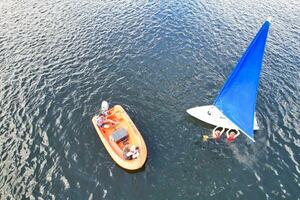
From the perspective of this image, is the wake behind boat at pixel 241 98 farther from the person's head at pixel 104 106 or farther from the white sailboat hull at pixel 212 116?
the person's head at pixel 104 106

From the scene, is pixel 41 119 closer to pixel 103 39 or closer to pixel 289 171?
pixel 103 39

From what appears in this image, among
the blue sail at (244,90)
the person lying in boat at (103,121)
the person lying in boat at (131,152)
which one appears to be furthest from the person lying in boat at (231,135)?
the person lying in boat at (103,121)

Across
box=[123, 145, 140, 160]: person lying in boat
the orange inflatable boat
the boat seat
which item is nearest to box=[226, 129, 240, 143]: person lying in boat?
the orange inflatable boat

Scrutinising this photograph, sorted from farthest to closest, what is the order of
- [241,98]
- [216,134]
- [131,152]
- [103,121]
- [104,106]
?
[104,106] → [103,121] → [216,134] → [241,98] → [131,152]

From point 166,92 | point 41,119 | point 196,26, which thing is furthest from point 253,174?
point 196,26

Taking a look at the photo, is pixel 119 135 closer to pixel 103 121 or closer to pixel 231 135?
pixel 103 121

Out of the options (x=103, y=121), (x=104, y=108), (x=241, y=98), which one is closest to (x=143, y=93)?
(x=104, y=108)

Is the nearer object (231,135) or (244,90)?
(244,90)

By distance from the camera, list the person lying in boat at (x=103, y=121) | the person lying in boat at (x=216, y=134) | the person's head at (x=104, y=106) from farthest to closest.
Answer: the person's head at (x=104, y=106) < the person lying in boat at (x=103, y=121) < the person lying in boat at (x=216, y=134)
